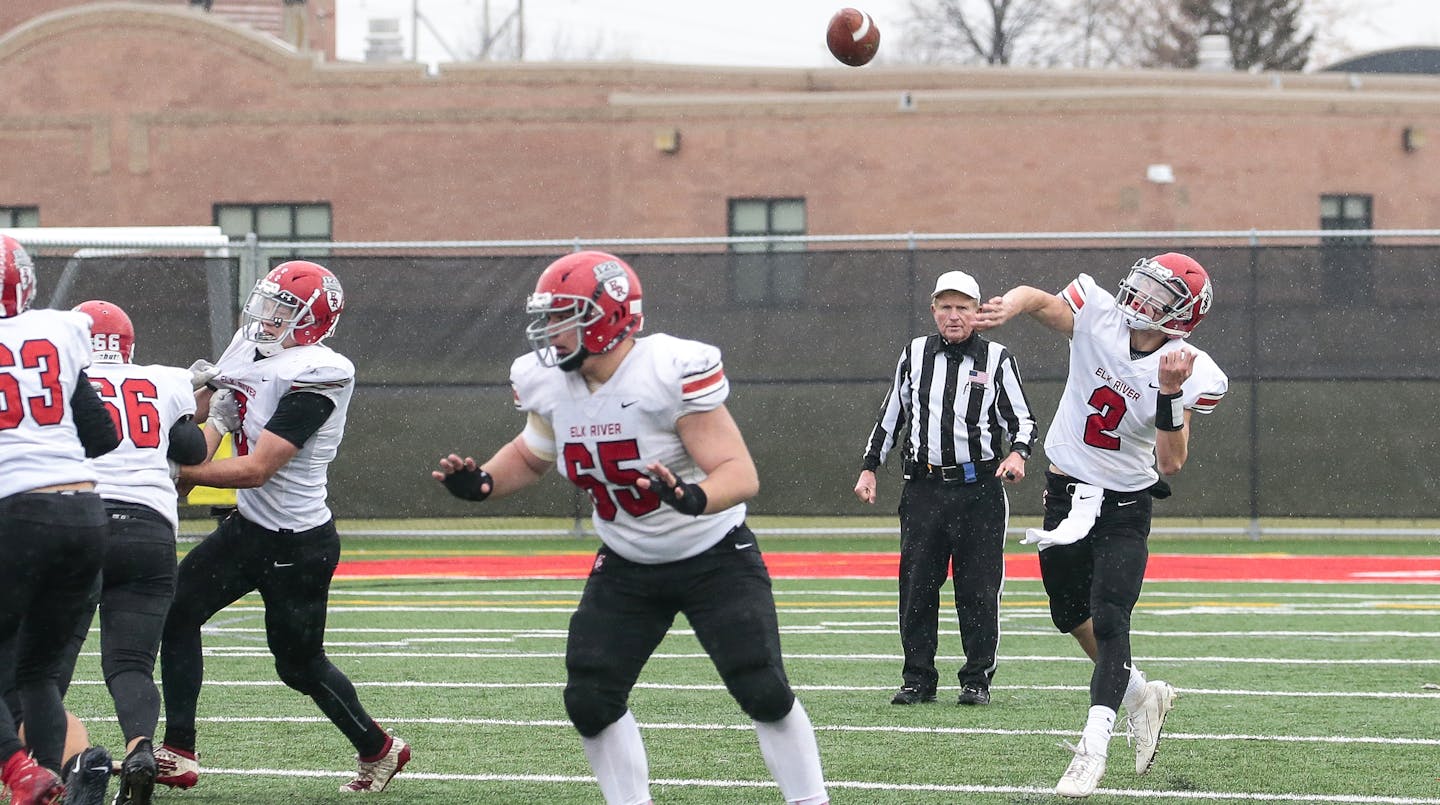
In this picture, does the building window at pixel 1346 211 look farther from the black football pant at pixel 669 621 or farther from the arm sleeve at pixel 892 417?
the black football pant at pixel 669 621

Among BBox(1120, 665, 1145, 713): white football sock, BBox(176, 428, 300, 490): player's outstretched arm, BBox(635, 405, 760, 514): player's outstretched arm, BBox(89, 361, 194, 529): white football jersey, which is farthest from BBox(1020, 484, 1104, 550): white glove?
BBox(89, 361, 194, 529): white football jersey

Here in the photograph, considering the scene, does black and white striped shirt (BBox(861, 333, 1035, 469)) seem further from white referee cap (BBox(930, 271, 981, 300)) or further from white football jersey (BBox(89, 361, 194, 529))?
white football jersey (BBox(89, 361, 194, 529))

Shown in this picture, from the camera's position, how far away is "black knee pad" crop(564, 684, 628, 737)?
15.5 ft

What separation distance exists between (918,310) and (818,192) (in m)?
9.25

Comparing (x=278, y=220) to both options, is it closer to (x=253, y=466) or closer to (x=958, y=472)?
(x=958, y=472)

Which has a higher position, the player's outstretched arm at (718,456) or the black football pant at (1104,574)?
the player's outstretched arm at (718,456)

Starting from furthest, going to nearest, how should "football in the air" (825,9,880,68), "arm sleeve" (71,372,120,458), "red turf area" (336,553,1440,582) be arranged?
"red turf area" (336,553,1440,582) < "football in the air" (825,9,880,68) < "arm sleeve" (71,372,120,458)

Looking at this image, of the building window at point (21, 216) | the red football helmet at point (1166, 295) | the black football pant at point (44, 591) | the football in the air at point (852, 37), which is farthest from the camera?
the building window at point (21, 216)

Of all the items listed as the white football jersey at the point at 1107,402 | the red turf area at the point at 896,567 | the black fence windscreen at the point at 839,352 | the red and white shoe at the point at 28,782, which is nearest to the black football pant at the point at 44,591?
the red and white shoe at the point at 28,782

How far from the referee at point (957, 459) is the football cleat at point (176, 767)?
3.15 meters

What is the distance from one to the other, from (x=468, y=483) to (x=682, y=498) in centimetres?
71

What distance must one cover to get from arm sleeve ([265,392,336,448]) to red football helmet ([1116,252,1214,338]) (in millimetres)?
2705

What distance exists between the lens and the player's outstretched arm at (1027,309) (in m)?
6.20

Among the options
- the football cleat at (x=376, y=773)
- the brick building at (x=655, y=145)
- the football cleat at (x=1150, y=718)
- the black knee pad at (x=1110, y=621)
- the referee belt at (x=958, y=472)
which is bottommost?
the football cleat at (x=376, y=773)
